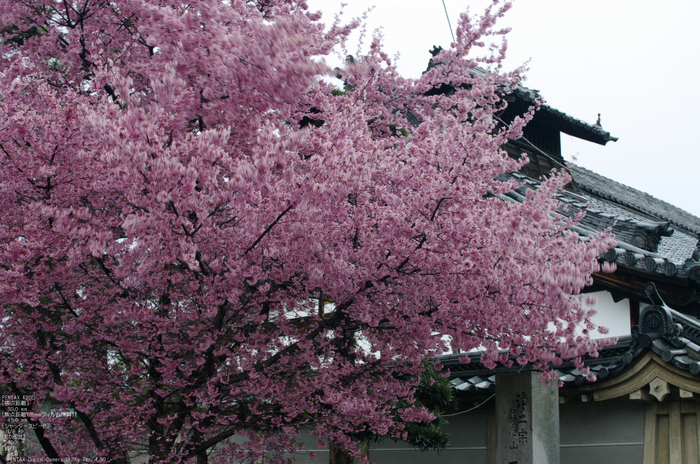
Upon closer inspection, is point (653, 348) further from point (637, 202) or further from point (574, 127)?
point (637, 202)

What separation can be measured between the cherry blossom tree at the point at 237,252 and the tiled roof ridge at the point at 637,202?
1153 centimetres

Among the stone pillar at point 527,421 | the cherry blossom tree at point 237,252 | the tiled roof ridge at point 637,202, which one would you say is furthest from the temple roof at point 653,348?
the tiled roof ridge at point 637,202

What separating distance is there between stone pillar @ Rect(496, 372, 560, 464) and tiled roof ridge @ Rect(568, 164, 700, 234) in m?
9.69

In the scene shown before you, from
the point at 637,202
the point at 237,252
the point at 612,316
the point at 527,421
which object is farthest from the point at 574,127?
the point at 237,252

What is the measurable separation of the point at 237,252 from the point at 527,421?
472 cm

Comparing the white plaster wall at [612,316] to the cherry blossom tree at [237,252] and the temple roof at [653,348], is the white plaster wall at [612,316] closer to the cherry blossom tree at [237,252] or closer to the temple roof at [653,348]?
the temple roof at [653,348]

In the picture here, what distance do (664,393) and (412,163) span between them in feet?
14.1

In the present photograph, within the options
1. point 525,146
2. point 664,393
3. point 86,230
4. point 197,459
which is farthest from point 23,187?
point 525,146

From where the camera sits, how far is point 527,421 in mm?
7461

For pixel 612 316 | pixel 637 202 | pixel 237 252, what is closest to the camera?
pixel 237 252

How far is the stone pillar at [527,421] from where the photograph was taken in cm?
737

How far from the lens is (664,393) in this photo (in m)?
6.82

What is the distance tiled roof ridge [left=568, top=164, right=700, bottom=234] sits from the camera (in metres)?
16.7

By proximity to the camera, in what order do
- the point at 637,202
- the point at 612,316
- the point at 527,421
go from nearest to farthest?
1. the point at 527,421
2. the point at 612,316
3. the point at 637,202
